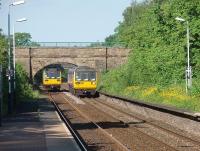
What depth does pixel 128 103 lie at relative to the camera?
44.3 meters

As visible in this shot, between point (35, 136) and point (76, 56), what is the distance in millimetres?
64870

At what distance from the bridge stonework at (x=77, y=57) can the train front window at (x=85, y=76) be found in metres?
22.3

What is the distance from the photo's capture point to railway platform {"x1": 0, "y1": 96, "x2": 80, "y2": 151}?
60.5 feet

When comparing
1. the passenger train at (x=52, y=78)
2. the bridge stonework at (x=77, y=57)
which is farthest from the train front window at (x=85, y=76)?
the bridge stonework at (x=77, y=57)

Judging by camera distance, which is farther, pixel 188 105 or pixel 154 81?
pixel 154 81

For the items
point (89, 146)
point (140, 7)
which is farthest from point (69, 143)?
point (140, 7)

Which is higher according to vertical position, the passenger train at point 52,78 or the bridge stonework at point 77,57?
the bridge stonework at point 77,57

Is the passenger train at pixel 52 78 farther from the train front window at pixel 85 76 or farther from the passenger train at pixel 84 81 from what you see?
the train front window at pixel 85 76

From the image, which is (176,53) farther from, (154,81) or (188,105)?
(188,105)

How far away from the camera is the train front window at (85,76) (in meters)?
62.7

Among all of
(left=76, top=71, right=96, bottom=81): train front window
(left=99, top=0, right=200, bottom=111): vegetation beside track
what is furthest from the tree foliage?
(left=76, top=71, right=96, bottom=81): train front window

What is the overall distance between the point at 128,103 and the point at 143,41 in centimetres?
2258

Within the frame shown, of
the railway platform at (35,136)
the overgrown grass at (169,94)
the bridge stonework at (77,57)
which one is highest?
the bridge stonework at (77,57)

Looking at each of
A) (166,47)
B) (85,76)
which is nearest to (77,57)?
(85,76)
